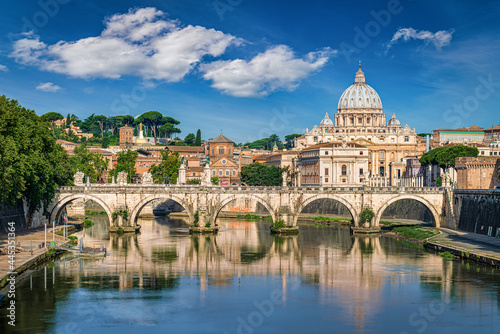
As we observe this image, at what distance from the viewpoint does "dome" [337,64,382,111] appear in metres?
186

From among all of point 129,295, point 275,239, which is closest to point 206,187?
point 275,239

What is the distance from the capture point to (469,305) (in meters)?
37.2

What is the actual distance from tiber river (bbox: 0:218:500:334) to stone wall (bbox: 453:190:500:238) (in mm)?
7682

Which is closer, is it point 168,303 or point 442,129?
point 168,303

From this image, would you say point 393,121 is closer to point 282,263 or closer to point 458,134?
point 458,134

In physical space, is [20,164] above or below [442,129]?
below

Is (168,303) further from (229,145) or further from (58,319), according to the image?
(229,145)

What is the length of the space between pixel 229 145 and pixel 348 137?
40745mm

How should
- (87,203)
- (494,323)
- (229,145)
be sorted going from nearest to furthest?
(494,323) < (87,203) < (229,145)

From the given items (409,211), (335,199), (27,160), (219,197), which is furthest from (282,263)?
(409,211)

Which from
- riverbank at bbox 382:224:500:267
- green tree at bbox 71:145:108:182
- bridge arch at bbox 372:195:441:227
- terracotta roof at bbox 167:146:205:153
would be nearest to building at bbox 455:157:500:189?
bridge arch at bbox 372:195:441:227

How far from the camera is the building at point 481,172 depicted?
93938mm

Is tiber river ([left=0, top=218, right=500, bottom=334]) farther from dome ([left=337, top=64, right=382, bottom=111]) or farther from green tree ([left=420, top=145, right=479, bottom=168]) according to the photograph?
dome ([left=337, top=64, right=382, bottom=111])

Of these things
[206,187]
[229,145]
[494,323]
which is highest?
[229,145]
